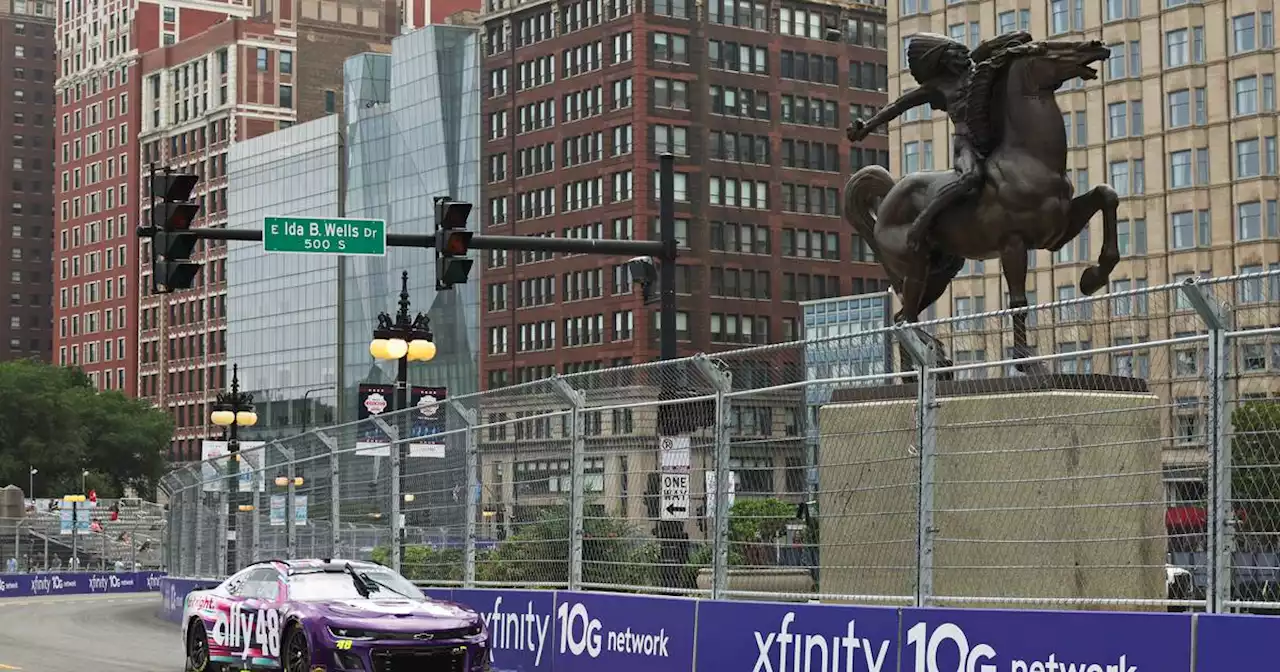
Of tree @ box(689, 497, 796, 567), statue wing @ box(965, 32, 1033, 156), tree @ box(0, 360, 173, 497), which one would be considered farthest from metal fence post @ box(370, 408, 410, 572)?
tree @ box(0, 360, 173, 497)

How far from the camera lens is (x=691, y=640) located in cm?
1773

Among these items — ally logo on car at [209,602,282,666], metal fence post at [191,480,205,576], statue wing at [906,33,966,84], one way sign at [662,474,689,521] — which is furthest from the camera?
metal fence post at [191,480,205,576]

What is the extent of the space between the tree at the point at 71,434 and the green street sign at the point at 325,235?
11448cm

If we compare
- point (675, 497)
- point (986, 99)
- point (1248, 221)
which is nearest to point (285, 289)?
point (1248, 221)

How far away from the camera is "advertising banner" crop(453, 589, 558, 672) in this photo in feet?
68.6

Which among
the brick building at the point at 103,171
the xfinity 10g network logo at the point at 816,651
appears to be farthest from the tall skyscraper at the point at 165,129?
the xfinity 10g network logo at the point at 816,651

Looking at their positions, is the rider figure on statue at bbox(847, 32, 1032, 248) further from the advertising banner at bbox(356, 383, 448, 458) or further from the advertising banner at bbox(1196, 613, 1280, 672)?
the advertising banner at bbox(356, 383, 448, 458)

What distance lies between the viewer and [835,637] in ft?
51.1

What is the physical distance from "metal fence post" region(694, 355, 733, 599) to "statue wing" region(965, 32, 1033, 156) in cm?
276

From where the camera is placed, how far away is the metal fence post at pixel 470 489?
2256cm

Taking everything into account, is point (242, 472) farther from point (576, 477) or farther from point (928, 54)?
point (928, 54)

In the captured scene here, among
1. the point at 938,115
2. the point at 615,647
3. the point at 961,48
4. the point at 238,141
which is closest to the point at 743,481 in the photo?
the point at 615,647

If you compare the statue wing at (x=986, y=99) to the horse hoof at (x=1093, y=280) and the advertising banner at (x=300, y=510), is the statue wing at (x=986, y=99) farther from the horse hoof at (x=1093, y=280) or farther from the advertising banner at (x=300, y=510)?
the advertising banner at (x=300, y=510)

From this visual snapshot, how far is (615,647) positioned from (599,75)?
114 m
